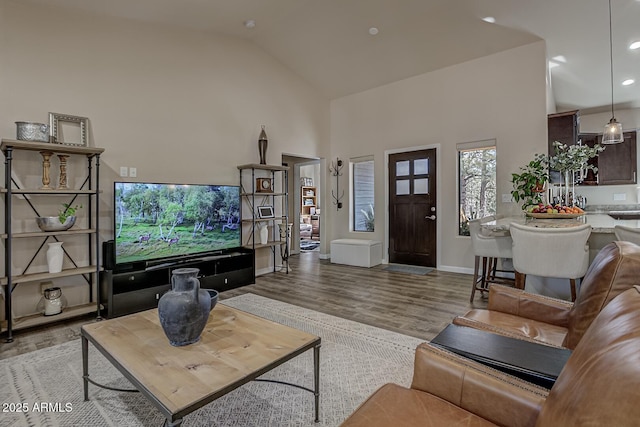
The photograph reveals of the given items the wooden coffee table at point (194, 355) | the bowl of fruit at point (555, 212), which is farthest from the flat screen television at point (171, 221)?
the bowl of fruit at point (555, 212)

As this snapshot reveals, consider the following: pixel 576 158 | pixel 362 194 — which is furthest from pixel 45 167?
pixel 576 158

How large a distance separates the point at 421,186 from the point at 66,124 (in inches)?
200

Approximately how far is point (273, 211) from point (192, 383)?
4352 mm

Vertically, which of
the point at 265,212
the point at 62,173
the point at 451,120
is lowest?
A: the point at 265,212

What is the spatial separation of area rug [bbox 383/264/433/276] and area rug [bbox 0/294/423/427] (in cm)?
269

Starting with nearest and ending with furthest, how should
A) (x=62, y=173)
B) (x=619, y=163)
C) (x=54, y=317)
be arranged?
(x=54, y=317), (x=62, y=173), (x=619, y=163)

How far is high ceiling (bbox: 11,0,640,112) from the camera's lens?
12.7 feet

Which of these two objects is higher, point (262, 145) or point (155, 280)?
point (262, 145)

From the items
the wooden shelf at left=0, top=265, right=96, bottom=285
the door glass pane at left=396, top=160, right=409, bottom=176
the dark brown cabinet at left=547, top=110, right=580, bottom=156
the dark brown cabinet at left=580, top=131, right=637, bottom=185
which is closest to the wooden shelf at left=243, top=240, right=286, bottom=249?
the wooden shelf at left=0, top=265, right=96, bottom=285

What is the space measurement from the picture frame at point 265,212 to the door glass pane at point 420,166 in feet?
8.63

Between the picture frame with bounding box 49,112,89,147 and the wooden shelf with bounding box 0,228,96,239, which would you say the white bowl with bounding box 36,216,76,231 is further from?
the picture frame with bounding box 49,112,89,147

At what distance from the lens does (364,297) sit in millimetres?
4129

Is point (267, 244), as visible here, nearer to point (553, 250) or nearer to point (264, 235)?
point (264, 235)

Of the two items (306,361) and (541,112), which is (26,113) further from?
(541,112)
